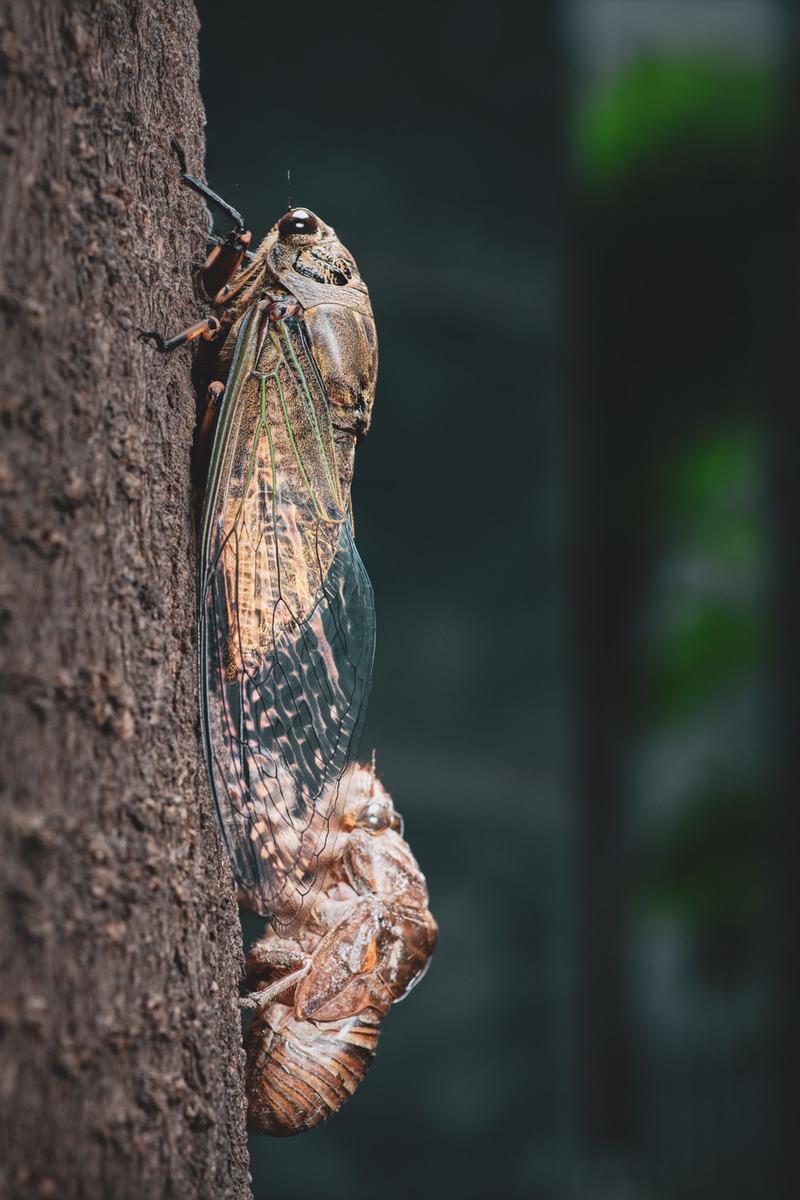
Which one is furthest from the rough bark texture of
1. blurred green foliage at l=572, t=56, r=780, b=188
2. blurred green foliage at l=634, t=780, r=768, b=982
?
blurred green foliage at l=572, t=56, r=780, b=188

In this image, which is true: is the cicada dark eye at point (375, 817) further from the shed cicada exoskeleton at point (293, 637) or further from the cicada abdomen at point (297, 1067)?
the cicada abdomen at point (297, 1067)

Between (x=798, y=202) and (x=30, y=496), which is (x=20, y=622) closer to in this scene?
(x=30, y=496)

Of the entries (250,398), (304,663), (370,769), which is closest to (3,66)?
A: (250,398)

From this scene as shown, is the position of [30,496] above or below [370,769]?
above

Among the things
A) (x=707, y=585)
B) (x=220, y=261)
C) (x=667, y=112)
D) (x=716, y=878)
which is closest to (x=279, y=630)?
(x=220, y=261)

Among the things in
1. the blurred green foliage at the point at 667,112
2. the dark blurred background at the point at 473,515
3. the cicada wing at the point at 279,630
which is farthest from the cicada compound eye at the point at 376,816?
the blurred green foliage at the point at 667,112

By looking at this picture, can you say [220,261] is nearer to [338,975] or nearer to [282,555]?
[282,555]

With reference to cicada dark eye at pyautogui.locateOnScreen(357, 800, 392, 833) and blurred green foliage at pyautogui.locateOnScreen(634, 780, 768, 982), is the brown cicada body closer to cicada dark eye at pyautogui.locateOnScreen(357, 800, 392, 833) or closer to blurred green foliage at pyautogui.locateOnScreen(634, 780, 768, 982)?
cicada dark eye at pyautogui.locateOnScreen(357, 800, 392, 833)
